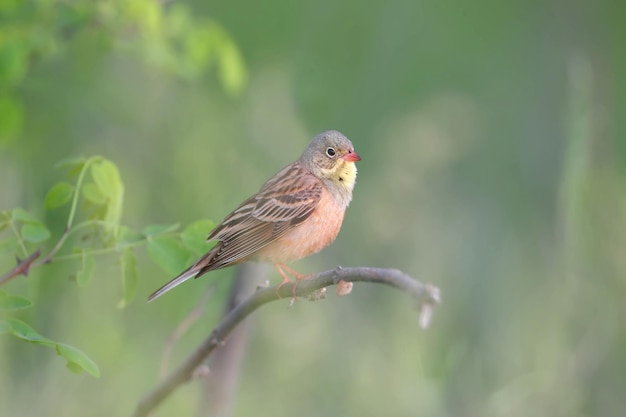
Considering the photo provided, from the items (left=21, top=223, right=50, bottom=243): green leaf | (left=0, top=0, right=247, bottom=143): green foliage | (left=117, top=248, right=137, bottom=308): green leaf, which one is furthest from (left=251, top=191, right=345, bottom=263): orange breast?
(left=0, top=0, right=247, bottom=143): green foliage

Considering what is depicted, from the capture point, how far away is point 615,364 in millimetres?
5117

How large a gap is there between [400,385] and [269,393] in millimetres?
797

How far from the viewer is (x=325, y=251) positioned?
6.93 m

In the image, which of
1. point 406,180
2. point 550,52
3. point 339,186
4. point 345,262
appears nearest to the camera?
point 339,186

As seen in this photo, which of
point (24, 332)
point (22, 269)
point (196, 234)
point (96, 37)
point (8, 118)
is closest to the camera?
point (24, 332)

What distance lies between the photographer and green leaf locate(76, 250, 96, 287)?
3.31 metres

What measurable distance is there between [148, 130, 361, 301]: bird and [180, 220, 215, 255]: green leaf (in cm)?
43

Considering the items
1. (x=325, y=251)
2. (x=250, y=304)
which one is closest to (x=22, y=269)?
(x=250, y=304)

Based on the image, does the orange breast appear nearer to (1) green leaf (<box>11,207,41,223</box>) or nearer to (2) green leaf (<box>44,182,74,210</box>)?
(2) green leaf (<box>44,182,74,210</box>)

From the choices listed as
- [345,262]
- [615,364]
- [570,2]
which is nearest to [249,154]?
[345,262]

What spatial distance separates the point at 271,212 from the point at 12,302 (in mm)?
1561

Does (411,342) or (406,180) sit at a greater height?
(406,180)

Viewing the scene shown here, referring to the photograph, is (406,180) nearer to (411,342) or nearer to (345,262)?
(345,262)

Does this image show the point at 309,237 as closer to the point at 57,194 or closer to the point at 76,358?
the point at 57,194
